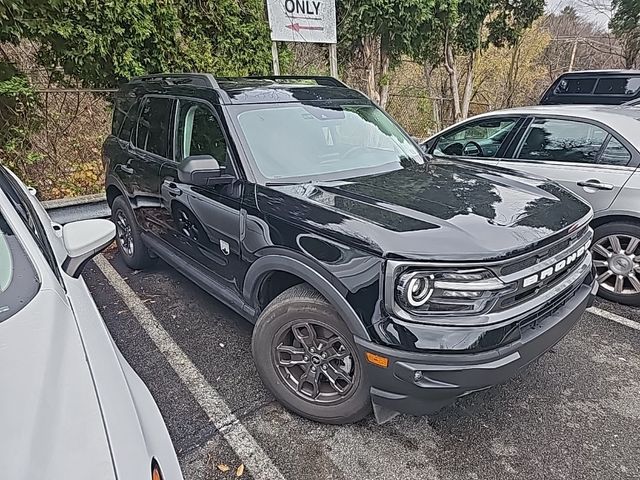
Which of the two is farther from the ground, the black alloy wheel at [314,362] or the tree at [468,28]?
the tree at [468,28]

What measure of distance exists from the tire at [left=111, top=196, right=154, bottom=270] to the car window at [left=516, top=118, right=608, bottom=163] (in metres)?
3.74

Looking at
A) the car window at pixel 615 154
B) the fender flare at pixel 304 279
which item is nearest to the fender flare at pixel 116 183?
the fender flare at pixel 304 279

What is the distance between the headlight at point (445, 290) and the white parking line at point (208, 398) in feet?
3.62

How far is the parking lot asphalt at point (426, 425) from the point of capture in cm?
229

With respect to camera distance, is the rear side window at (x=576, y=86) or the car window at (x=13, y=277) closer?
the car window at (x=13, y=277)

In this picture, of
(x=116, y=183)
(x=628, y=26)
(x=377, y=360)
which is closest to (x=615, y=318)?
(x=377, y=360)

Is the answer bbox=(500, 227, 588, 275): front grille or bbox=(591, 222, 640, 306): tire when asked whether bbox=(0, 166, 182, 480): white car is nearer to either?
bbox=(500, 227, 588, 275): front grille

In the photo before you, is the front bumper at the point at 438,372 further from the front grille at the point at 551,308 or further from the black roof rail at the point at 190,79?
the black roof rail at the point at 190,79

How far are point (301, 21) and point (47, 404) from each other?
19.5 ft

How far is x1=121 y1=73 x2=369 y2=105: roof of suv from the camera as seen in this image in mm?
3186

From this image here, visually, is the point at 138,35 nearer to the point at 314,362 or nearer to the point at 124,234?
the point at 124,234

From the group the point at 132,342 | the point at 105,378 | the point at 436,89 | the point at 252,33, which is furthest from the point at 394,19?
the point at 105,378

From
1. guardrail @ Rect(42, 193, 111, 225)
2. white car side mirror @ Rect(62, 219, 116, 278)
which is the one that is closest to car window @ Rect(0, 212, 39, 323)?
white car side mirror @ Rect(62, 219, 116, 278)

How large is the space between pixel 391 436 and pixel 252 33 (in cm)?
595
